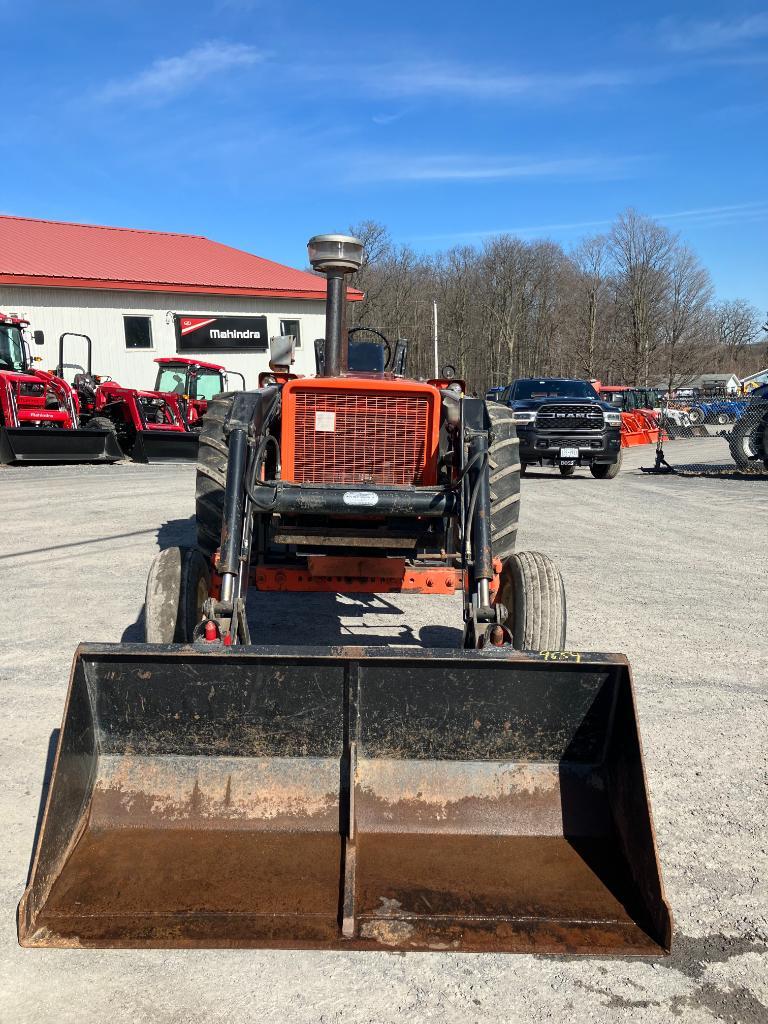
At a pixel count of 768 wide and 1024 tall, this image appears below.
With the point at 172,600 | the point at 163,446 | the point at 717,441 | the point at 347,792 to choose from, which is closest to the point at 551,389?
the point at 163,446

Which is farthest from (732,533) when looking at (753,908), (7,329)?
(7,329)

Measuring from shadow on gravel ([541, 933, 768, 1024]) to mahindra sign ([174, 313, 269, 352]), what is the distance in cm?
2625

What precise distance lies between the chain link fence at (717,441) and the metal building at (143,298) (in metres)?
12.6

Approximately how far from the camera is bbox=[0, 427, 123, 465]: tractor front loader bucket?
16234mm

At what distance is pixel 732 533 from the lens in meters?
9.95

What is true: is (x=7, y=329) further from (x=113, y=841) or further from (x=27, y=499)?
(x=113, y=841)

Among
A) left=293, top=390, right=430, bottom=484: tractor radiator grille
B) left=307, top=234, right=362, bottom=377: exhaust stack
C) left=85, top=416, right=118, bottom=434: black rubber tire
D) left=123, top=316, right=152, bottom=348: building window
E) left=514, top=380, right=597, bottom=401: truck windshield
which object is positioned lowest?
left=85, top=416, right=118, bottom=434: black rubber tire

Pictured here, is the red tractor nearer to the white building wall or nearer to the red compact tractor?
the red compact tractor

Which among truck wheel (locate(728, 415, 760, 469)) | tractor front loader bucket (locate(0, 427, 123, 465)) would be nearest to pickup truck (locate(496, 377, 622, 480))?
truck wheel (locate(728, 415, 760, 469))

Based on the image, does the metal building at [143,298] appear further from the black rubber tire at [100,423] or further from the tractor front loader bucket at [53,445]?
the tractor front loader bucket at [53,445]

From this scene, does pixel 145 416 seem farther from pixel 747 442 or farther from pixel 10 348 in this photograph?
pixel 747 442

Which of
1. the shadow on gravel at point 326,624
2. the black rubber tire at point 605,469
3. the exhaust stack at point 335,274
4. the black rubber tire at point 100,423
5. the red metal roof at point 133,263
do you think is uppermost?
the red metal roof at point 133,263

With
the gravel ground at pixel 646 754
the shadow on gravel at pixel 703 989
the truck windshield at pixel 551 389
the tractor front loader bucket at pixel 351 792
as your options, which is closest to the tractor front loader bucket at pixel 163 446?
the truck windshield at pixel 551 389

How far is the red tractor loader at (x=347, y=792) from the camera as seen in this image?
273 cm
